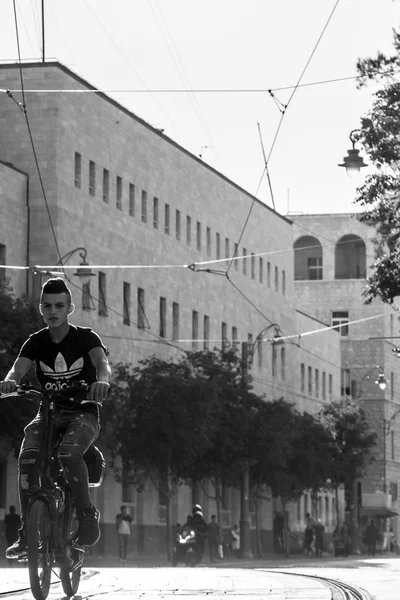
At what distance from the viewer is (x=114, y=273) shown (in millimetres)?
59969

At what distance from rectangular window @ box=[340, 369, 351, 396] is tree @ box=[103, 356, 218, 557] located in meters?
56.0

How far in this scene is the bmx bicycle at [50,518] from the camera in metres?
10.6

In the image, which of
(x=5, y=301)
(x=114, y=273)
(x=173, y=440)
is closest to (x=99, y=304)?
(x=114, y=273)

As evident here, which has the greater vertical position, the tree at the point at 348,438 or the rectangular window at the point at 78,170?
the rectangular window at the point at 78,170

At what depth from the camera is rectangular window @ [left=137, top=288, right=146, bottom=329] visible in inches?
2452

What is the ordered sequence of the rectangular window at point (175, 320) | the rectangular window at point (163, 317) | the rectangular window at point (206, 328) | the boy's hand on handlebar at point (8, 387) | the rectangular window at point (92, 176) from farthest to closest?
the rectangular window at point (206, 328) < the rectangular window at point (175, 320) < the rectangular window at point (163, 317) < the rectangular window at point (92, 176) < the boy's hand on handlebar at point (8, 387)

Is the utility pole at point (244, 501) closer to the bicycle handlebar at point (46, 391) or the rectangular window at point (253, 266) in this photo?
the rectangular window at point (253, 266)

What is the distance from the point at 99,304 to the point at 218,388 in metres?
7.93

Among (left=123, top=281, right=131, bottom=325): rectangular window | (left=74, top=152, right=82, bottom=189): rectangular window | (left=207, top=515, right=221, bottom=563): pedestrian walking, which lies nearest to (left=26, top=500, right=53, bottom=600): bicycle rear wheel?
(left=207, top=515, right=221, bottom=563): pedestrian walking

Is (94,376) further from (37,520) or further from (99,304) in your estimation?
(99,304)

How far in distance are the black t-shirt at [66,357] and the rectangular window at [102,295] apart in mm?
46685

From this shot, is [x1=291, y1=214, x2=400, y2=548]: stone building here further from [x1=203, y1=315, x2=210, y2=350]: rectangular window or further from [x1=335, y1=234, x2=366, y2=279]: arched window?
[x1=203, y1=315, x2=210, y2=350]: rectangular window

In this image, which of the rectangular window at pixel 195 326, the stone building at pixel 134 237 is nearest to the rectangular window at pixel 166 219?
the stone building at pixel 134 237

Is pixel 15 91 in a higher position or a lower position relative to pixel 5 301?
higher
